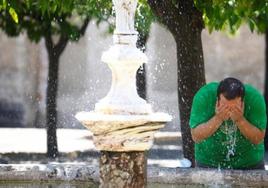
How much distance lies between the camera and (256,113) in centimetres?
688

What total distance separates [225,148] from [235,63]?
48.2 ft

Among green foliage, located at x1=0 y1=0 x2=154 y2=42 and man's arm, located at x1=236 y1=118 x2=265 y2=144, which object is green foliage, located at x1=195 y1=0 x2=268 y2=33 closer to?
green foliage, located at x1=0 y1=0 x2=154 y2=42

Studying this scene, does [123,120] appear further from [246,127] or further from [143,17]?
[143,17]

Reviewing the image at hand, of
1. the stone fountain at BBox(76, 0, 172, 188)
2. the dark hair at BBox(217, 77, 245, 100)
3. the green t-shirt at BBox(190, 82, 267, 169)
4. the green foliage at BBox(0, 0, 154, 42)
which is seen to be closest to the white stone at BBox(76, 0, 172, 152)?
the stone fountain at BBox(76, 0, 172, 188)

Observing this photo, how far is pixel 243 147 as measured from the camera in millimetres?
7004

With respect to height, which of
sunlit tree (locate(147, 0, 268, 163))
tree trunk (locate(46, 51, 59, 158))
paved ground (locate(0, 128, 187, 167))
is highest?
sunlit tree (locate(147, 0, 268, 163))

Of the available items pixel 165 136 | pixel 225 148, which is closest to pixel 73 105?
pixel 165 136

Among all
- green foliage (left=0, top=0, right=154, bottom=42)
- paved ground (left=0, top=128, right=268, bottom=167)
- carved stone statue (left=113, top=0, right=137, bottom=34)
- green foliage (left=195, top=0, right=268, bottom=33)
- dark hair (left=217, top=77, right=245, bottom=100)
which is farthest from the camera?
paved ground (left=0, top=128, right=268, bottom=167)

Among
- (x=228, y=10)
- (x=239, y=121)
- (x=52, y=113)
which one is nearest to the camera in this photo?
(x=239, y=121)

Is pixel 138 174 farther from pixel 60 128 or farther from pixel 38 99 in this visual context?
pixel 38 99

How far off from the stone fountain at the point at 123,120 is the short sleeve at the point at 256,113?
1406 millimetres

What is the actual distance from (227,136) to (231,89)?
464mm

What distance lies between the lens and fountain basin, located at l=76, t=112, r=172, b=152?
5441 millimetres

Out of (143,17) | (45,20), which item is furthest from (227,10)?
(45,20)
